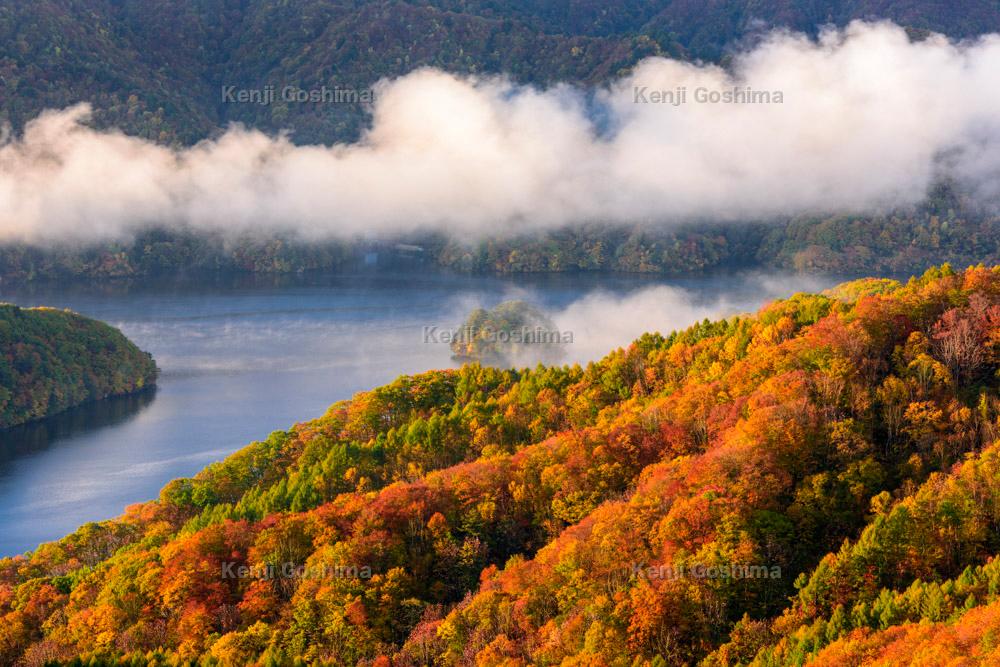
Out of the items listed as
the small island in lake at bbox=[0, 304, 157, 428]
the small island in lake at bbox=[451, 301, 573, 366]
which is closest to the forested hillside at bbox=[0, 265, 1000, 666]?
the small island in lake at bbox=[0, 304, 157, 428]

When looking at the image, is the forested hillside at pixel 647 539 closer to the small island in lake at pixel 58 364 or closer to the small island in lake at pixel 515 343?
the small island in lake at pixel 58 364

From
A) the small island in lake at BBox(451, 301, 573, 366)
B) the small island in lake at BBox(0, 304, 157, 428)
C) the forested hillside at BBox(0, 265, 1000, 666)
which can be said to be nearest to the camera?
the forested hillside at BBox(0, 265, 1000, 666)

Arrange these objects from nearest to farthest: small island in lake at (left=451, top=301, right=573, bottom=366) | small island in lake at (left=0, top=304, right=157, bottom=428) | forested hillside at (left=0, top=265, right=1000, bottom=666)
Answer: forested hillside at (left=0, top=265, right=1000, bottom=666)
small island in lake at (left=0, top=304, right=157, bottom=428)
small island in lake at (left=451, top=301, right=573, bottom=366)

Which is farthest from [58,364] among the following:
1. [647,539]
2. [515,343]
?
[647,539]

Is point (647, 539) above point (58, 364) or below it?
below

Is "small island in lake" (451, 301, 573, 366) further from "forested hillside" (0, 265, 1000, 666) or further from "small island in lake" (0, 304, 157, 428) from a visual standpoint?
"forested hillside" (0, 265, 1000, 666)

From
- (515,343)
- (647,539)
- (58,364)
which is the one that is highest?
(58,364)

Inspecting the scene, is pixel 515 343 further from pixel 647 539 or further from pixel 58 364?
pixel 647 539
